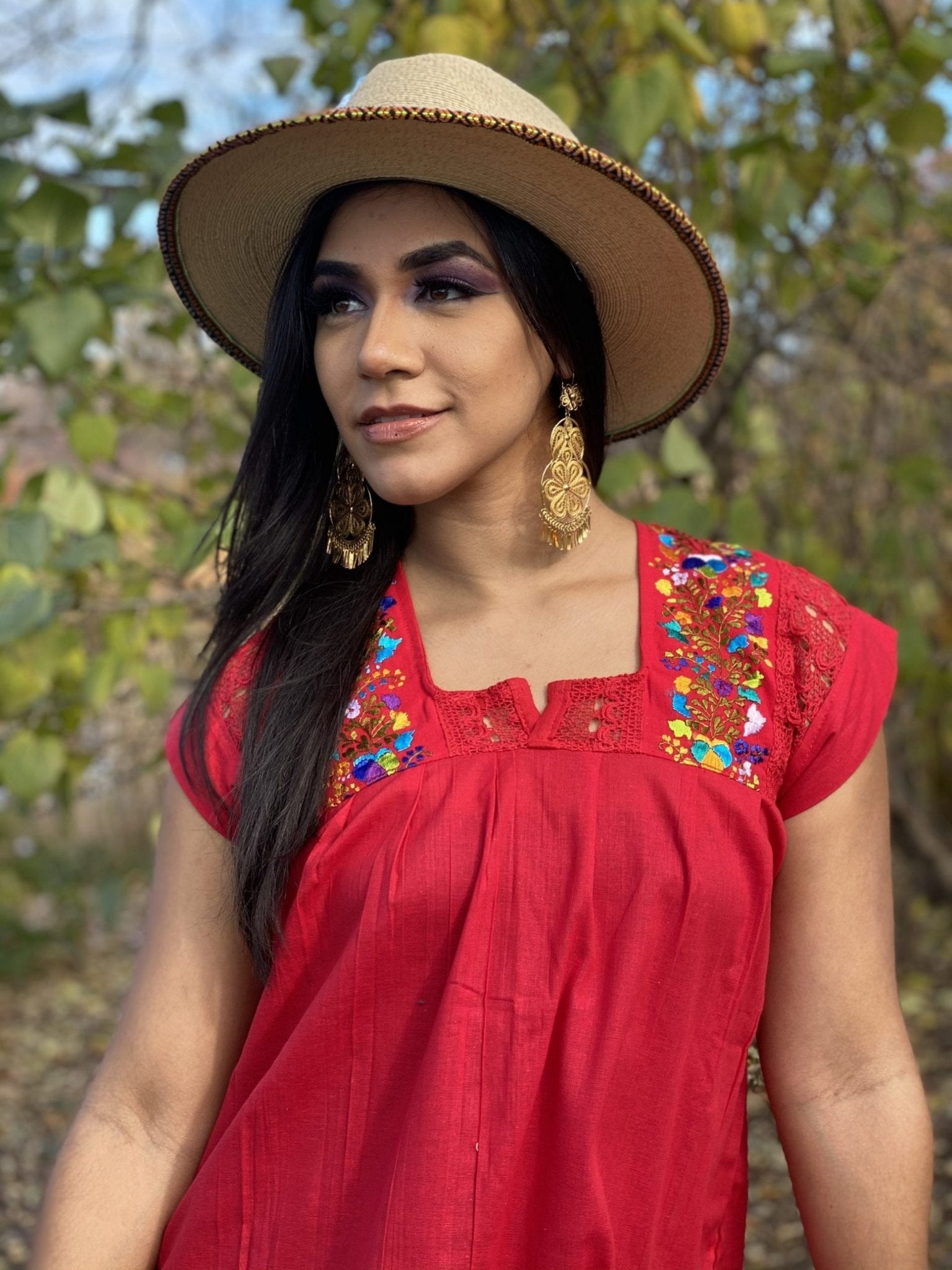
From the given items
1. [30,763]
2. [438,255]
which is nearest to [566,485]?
[438,255]

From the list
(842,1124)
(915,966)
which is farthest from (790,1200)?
(842,1124)

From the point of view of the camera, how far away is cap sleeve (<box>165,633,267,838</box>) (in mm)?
1599

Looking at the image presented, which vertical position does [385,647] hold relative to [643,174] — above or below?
below

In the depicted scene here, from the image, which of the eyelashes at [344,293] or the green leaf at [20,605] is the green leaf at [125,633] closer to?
the green leaf at [20,605]

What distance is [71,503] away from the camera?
243 centimetres

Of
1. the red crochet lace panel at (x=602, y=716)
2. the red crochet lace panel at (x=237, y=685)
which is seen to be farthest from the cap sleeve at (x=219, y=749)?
the red crochet lace panel at (x=602, y=716)

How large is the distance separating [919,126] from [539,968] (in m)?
1.60

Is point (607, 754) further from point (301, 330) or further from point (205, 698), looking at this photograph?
point (301, 330)

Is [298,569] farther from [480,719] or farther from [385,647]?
[480,719]

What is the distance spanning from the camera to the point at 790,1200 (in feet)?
11.4

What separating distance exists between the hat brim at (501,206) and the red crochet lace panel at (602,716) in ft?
1.58

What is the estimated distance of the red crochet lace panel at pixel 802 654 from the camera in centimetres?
150

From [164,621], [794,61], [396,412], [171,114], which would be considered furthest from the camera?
[164,621]

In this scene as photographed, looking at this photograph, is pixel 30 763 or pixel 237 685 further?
pixel 30 763
